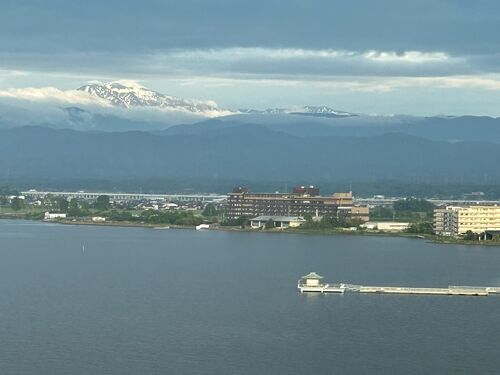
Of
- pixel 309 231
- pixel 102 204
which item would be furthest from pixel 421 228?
pixel 102 204

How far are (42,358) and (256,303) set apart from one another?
4685mm

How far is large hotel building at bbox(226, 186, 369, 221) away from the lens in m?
40.8

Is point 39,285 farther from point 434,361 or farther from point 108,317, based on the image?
point 434,361

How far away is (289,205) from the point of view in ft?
138

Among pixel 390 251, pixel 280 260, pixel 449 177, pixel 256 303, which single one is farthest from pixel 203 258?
pixel 449 177

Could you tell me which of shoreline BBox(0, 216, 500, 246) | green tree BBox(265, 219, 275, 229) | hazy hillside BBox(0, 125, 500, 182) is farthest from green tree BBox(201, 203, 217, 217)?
hazy hillside BBox(0, 125, 500, 182)

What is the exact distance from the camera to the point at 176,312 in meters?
17.4

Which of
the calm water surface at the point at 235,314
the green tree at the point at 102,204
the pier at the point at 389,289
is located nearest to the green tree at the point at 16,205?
the green tree at the point at 102,204

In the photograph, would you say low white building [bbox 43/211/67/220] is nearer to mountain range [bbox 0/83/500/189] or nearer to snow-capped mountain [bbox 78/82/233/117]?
mountain range [bbox 0/83/500/189]

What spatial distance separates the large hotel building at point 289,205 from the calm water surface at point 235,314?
1257 cm

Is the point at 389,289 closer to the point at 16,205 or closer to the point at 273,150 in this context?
the point at 16,205

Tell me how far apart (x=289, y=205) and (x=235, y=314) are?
81.5 feet

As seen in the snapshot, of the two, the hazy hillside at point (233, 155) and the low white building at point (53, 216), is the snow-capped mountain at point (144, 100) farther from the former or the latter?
the low white building at point (53, 216)

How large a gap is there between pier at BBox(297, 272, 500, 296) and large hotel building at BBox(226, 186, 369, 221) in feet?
65.4
